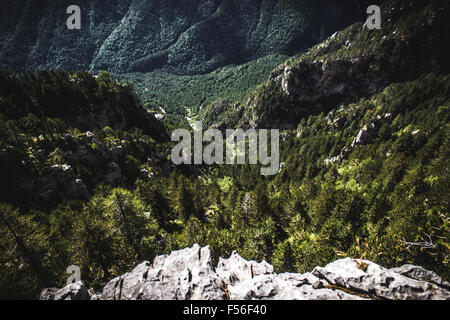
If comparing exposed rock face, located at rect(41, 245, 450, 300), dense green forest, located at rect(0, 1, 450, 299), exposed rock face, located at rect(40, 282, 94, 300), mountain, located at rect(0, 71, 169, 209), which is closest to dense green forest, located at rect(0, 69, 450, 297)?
dense green forest, located at rect(0, 1, 450, 299)

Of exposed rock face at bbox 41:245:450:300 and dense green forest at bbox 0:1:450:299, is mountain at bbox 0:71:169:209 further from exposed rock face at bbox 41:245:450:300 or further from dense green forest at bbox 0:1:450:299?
exposed rock face at bbox 41:245:450:300

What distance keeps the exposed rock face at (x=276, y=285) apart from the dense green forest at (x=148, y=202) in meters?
2.90

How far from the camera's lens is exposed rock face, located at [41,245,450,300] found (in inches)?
625

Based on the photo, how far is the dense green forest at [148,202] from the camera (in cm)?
2858

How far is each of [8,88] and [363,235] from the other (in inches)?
5238

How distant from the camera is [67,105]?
9994 cm

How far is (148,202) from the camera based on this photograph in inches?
2411

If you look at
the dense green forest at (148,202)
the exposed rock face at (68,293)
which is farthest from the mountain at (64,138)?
the exposed rock face at (68,293)

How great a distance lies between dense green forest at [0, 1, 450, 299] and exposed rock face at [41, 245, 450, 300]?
2.90 m
